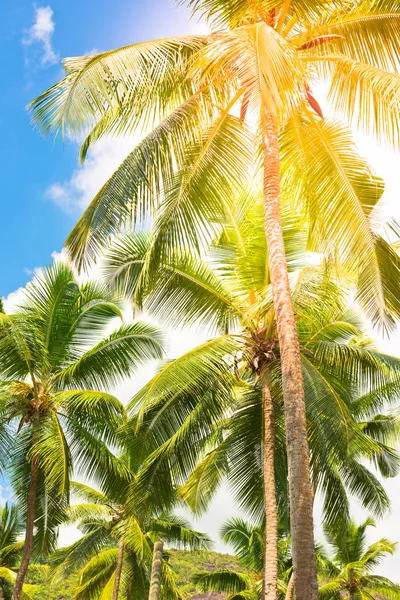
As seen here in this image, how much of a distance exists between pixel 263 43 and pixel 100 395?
344 inches

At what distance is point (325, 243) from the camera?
8.98 metres

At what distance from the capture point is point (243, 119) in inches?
361

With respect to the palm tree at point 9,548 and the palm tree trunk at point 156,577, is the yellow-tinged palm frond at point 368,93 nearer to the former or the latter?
the palm tree trunk at point 156,577

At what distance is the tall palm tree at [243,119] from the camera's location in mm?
7914

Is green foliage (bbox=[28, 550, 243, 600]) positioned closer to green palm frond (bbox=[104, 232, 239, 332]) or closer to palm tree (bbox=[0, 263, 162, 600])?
palm tree (bbox=[0, 263, 162, 600])

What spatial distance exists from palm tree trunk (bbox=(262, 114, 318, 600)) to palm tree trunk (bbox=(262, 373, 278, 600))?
15.0ft

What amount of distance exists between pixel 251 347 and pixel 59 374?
16.7 ft

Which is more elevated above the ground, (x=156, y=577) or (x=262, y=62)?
(x=262, y=62)

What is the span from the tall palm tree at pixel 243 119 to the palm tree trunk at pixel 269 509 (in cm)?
364

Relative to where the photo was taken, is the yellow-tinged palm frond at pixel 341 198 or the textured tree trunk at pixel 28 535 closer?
the yellow-tinged palm frond at pixel 341 198

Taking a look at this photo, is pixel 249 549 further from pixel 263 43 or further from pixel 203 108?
pixel 263 43

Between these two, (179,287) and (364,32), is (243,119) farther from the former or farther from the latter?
(179,287)

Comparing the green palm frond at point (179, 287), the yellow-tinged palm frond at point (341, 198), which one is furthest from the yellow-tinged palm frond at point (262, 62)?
the green palm frond at point (179, 287)

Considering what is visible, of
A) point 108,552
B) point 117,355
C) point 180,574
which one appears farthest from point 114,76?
point 180,574
